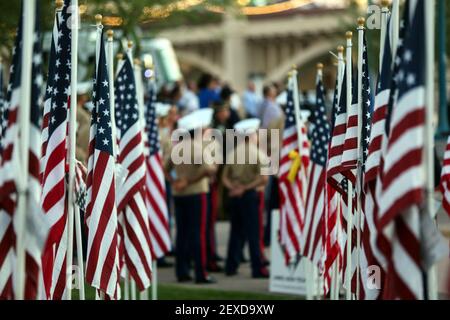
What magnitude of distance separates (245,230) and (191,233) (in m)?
0.99

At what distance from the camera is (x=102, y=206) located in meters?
10.4

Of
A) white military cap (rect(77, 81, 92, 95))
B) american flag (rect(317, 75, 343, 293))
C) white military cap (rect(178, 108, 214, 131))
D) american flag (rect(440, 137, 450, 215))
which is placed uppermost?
white military cap (rect(77, 81, 92, 95))

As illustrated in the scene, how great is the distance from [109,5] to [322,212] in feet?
27.5

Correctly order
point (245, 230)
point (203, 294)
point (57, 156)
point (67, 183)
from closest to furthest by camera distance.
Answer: point (57, 156) < point (67, 183) < point (203, 294) < point (245, 230)

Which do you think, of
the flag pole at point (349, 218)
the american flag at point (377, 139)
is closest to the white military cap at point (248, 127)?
the flag pole at point (349, 218)

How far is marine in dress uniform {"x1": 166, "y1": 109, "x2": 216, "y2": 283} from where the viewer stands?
54.3ft

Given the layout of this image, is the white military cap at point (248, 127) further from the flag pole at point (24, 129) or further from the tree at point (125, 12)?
the flag pole at point (24, 129)

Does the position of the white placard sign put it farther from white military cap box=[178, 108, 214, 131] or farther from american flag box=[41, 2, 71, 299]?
american flag box=[41, 2, 71, 299]

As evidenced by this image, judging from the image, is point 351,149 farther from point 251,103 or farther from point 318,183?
point 251,103

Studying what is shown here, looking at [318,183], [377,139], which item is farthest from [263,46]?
[377,139]

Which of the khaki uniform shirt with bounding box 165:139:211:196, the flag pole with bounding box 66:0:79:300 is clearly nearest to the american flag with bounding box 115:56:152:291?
the flag pole with bounding box 66:0:79:300

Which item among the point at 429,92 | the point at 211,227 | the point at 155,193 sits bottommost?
the point at 211,227
